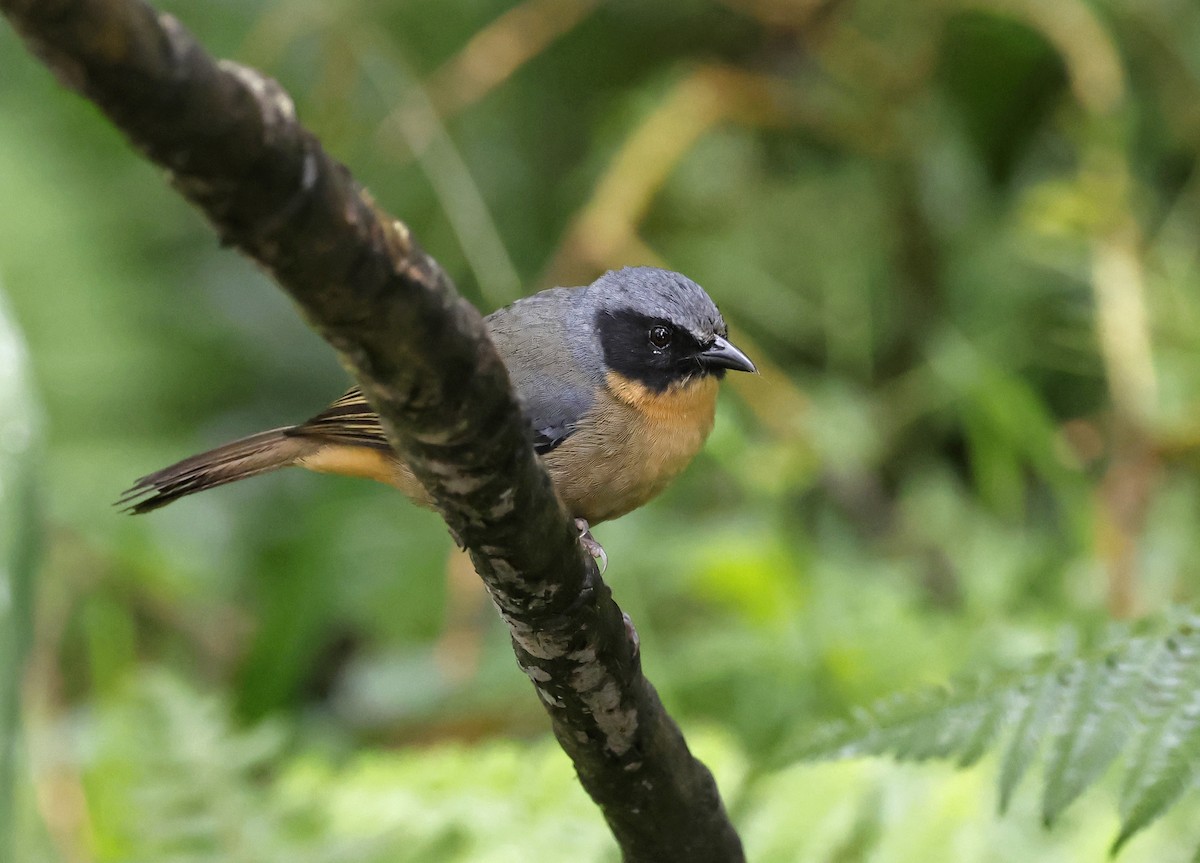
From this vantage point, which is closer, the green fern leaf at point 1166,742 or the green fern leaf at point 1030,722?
the green fern leaf at point 1166,742

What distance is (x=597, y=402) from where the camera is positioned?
2.84 meters

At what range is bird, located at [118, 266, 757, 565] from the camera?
2742 millimetres

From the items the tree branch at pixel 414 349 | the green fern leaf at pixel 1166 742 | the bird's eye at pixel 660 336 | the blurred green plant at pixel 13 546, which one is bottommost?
the green fern leaf at pixel 1166 742

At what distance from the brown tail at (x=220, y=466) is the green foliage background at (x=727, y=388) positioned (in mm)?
820

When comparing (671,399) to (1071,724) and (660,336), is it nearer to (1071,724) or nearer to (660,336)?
(660,336)

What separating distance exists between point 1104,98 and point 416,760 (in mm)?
3882

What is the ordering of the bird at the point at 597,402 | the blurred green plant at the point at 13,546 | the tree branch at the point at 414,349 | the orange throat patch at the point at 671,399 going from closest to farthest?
the tree branch at the point at 414,349 → the blurred green plant at the point at 13,546 → the bird at the point at 597,402 → the orange throat patch at the point at 671,399

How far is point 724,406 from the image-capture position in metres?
4.51

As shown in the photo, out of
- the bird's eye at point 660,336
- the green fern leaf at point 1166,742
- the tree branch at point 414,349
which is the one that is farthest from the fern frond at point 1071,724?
the bird's eye at point 660,336

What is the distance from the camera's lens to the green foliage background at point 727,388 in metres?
4.04

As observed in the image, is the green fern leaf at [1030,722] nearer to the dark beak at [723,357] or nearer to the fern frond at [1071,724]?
the fern frond at [1071,724]

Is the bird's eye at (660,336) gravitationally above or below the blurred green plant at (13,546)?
above

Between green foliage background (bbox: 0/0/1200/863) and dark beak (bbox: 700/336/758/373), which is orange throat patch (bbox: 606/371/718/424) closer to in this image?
dark beak (bbox: 700/336/758/373)

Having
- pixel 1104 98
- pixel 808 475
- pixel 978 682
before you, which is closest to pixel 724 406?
pixel 808 475
